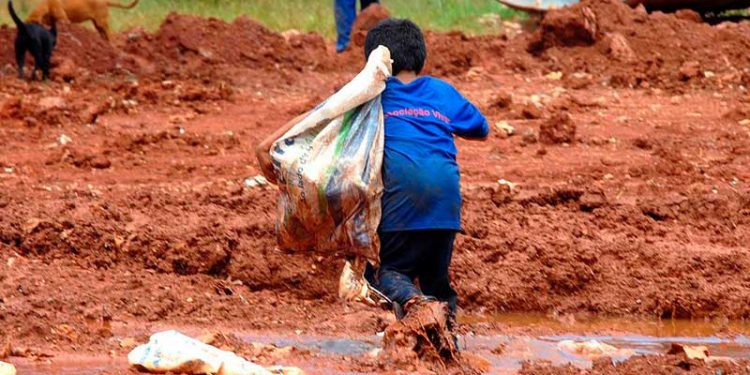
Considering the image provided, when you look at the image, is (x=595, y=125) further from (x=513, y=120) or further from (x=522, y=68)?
(x=522, y=68)

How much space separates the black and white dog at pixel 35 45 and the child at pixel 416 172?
7.76 metres

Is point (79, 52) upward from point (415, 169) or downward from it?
downward

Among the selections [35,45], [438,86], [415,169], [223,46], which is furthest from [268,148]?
[223,46]

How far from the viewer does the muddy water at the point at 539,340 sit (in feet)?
17.2

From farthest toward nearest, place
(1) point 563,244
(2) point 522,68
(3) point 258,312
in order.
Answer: (2) point 522,68 → (1) point 563,244 → (3) point 258,312

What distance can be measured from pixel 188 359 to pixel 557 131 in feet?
19.0

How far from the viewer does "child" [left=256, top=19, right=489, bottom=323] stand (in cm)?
532

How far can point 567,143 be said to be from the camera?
33.2 ft

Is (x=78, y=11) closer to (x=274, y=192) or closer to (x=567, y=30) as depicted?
(x=567, y=30)

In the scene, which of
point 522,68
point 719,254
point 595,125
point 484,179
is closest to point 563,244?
point 719,254

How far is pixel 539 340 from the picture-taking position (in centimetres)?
629

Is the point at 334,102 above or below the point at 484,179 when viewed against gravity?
above

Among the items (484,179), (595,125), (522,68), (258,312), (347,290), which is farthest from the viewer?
(522,68)

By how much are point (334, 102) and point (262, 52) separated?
8.85 metres
